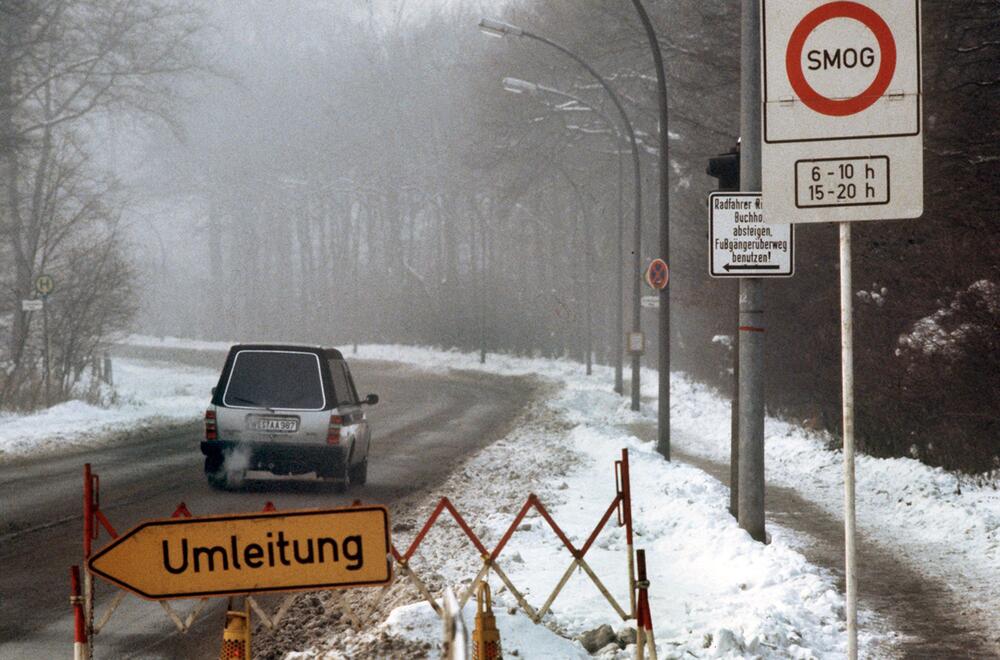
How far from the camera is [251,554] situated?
6.16 m

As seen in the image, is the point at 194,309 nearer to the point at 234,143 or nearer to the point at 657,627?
the point at 234,143

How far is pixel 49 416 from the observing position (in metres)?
28.5

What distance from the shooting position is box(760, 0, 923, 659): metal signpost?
5.41m

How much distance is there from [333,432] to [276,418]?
0.73 metres

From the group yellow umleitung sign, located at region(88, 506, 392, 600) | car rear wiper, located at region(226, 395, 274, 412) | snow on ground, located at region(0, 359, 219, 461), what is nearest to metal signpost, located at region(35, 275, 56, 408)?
snow on ground, located at region(0, 359, 219, 461)

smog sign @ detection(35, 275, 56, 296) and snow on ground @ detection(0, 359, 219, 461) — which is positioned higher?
smog sign @ detection(35, 275, 56, 296)

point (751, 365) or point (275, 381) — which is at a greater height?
point (751, 365)

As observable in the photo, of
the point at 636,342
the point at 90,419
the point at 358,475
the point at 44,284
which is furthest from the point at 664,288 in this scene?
the point at 44,284

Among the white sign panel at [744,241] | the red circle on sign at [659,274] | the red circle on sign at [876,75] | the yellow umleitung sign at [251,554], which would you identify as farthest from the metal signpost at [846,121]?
the red circle on sign at [659,274]

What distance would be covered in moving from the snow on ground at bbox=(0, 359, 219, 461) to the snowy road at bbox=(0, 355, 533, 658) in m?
0.90

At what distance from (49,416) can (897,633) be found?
2336 centimetres

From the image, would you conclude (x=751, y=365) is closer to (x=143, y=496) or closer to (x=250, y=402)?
(x=250, y=402)

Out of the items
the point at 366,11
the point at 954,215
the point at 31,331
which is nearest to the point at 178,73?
the point at 31,331

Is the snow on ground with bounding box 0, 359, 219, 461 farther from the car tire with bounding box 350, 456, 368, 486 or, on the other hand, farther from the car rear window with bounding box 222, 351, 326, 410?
the car tire with bounding box 350, 456, 368, 486
